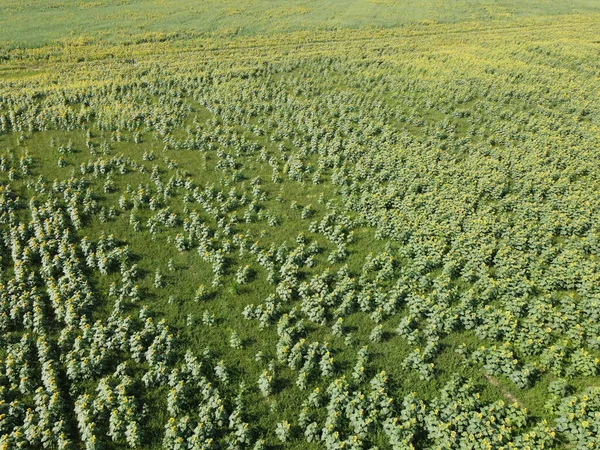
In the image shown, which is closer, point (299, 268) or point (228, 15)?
point (299, 268)

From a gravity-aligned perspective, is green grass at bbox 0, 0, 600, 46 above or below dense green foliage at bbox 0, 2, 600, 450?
above

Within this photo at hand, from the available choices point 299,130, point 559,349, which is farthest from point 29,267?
point 559,349

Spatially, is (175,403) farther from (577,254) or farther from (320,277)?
(577,254)

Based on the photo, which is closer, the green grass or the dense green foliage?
the dense green foliage

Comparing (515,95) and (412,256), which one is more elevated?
(515,95)

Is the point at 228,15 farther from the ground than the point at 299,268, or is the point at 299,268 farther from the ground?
the point at 228,15

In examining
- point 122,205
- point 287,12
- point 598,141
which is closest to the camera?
point 122,205

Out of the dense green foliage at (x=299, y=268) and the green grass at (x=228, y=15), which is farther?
the green grass at (x=228, y=15)

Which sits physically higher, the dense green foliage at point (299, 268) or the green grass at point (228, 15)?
the green grass at point (228, 15)
